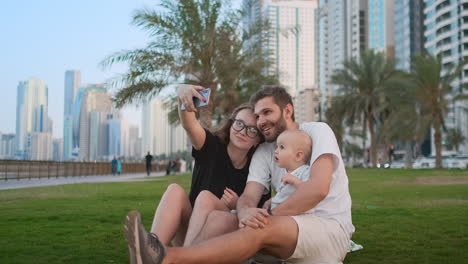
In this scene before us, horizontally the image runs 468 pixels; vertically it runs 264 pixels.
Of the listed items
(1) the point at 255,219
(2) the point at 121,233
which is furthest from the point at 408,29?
(1) the point at 255,219

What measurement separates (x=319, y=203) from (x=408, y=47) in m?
106

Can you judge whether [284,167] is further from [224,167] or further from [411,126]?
[411,126]

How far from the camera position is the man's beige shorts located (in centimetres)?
303

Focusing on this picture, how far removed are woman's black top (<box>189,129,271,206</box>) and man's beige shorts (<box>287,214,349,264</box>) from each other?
98 centimetres

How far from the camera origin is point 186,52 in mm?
Answer: 17766

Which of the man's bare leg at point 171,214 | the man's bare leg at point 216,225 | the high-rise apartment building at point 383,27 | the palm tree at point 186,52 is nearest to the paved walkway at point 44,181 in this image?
the palm tree at point 186,52

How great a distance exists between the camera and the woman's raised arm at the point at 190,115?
3.53m

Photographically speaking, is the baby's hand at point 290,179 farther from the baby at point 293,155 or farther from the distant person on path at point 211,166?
the distant person on path at point 211,166

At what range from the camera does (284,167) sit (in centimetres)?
339

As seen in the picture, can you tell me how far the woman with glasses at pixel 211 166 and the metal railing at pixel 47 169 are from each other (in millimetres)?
20642

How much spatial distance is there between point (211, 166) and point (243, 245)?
3.80 ft

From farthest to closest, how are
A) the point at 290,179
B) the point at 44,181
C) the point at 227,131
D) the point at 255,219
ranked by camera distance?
the point at 44,181, the point at 227,131, the point at 290,179, the point at 255,219

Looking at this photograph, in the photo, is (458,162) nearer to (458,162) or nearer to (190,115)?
(458,162)

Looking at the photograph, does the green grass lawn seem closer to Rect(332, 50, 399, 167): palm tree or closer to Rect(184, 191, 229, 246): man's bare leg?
Rect(184, 191, 229, 246): man's bare leg
